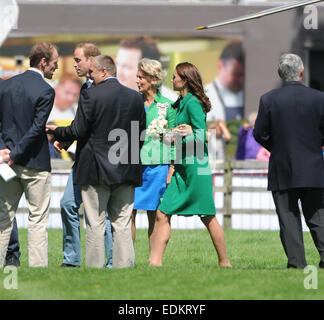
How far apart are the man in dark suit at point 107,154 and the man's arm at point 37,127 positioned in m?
0.25

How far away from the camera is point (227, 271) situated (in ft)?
28.9

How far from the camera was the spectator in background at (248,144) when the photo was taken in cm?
1984

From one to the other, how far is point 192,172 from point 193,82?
0.87 meters

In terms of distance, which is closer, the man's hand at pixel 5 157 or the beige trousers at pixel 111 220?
the man's hand at pixel 5 157

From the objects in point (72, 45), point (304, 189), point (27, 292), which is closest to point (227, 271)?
point (304, 189)

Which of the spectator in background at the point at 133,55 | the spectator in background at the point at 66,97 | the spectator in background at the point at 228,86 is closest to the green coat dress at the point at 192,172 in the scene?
the spectator in background at the point at 133,55

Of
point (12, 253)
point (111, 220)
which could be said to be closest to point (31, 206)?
point (111, 220)

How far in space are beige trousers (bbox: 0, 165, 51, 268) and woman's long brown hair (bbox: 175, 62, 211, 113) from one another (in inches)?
63.3

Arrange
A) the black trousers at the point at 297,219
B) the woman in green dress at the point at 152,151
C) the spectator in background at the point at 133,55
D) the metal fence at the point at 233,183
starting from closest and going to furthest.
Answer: the black trousers at the point at 297,219
the woman in green dress at the point at 152,151
the metal fence at the point at 233,183
the spectator in background at the point at 133,55

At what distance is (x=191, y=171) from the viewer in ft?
31.5

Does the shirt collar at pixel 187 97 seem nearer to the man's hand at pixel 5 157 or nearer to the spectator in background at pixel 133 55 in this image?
the man's hand at pixel 5 157

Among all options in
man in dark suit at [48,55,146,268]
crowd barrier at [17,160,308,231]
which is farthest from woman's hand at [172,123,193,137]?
crowd barrier at [17,160,308,231]
